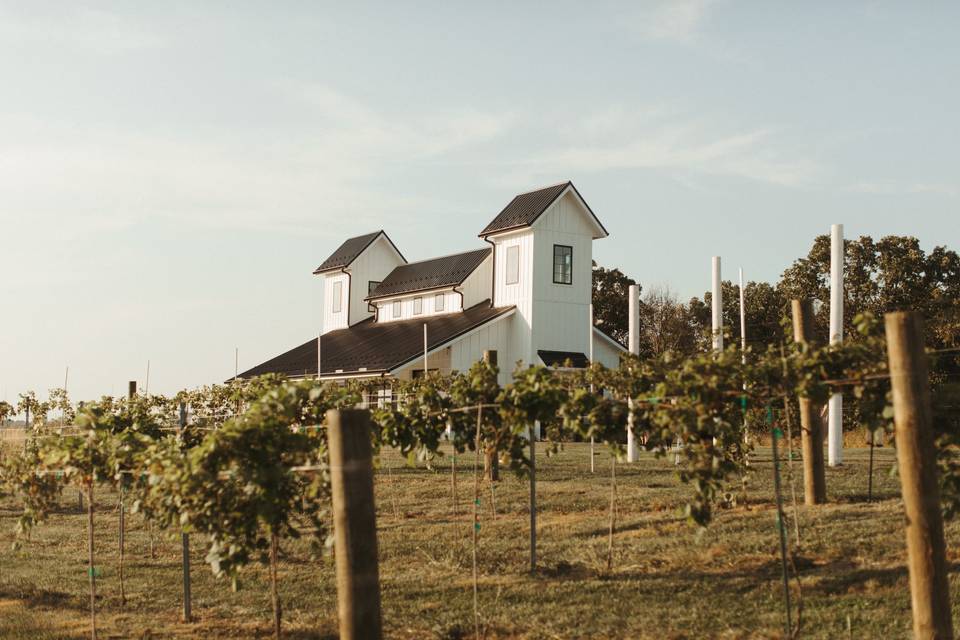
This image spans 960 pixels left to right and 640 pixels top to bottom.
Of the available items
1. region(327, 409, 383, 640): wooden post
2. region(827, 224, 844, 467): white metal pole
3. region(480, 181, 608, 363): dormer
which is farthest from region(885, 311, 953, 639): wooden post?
region(480, 181, 608, 363): dormer

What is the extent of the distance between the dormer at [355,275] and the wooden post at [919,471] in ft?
127

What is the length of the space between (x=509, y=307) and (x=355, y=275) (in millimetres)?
11654

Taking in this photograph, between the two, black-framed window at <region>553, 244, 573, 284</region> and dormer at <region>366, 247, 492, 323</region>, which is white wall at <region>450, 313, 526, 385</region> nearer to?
black-framed window at <region>553, 244, 573, 284</region>

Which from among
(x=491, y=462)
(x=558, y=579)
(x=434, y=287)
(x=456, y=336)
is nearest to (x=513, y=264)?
(x=456, y=336)

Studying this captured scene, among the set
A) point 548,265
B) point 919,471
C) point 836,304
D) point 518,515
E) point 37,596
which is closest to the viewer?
point 919,471

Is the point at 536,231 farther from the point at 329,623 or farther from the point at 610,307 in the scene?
the point at 329,623

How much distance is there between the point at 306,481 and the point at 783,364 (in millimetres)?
4562

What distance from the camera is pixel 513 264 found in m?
35.7

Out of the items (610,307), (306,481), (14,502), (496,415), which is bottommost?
(14,502)

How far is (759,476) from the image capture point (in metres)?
18.5

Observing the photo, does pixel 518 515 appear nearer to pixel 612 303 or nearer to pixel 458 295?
pixel 458 295

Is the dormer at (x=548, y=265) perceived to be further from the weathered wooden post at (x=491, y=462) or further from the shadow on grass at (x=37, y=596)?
the shadow on grass at (x=37, y=596)

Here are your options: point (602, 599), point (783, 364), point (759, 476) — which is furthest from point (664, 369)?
point (759, 476)

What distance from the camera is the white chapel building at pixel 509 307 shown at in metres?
34.1
